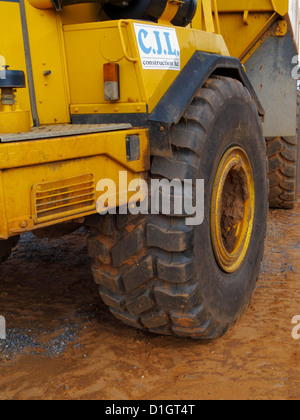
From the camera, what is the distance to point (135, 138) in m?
2.42

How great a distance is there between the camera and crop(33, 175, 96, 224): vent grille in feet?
6.59

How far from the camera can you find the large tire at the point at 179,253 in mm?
2555

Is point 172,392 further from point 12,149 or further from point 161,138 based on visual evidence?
point 12,149

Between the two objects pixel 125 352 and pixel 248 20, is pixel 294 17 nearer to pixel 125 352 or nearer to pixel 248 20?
pixel 248 20

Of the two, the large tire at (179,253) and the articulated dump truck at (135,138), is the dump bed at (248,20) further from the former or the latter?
the large tire at (179,253)

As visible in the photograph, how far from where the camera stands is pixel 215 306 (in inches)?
112

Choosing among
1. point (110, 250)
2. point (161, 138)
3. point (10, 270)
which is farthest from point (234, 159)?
point (10, 270)

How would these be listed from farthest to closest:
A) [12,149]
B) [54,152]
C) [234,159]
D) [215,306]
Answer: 1. [234,159]
2. [215,306]
3. [54,152]
4. [12,149]

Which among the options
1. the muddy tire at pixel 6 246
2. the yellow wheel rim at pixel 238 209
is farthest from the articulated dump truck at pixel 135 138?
the muddy tire at pixel 6 246

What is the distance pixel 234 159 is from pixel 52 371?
1550mm

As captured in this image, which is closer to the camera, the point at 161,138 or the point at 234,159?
the point at 161,138

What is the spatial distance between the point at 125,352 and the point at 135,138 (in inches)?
47.6

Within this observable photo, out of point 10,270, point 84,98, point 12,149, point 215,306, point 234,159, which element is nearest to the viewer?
point 12,149

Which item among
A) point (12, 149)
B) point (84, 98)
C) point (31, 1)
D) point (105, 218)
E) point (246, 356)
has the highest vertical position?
point (31, 1)
